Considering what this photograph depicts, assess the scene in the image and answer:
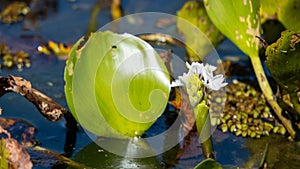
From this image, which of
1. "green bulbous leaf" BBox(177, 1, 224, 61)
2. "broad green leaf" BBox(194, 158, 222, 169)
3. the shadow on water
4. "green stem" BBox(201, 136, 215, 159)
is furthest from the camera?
"green bulbous leaf" BBox(177, 1, 224, 61)

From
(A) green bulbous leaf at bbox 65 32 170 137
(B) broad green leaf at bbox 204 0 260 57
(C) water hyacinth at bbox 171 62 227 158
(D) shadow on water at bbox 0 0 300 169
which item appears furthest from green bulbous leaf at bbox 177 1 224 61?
(C) water hyacinth at bbox 171 62 227 158

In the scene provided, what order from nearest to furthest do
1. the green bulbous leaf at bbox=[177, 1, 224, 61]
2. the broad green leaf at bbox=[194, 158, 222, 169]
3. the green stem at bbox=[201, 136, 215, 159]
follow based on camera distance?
the broad green leaf at bbox=[194, 158, 222, 169], the green stem at bbox=[201, 136, 215, 159], the green bulbous leaf at bbox=[177, 1, 224, 61]

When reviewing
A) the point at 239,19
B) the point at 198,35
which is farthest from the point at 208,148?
the point at 198,35

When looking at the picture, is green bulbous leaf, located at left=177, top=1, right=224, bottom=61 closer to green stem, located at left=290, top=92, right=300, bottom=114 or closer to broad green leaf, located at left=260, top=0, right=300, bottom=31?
broad green leaf, located at left=260, top=0, right=300, bottom=31

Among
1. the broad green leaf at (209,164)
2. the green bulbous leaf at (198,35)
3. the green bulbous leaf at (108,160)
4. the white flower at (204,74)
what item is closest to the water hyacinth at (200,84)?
the white flower at (204,74)

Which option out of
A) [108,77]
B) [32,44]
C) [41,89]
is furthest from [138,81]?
[32,44]

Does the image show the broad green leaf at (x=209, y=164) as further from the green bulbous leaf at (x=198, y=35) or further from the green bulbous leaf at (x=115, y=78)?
the green bulbous leaf at (x=198, y=35)
